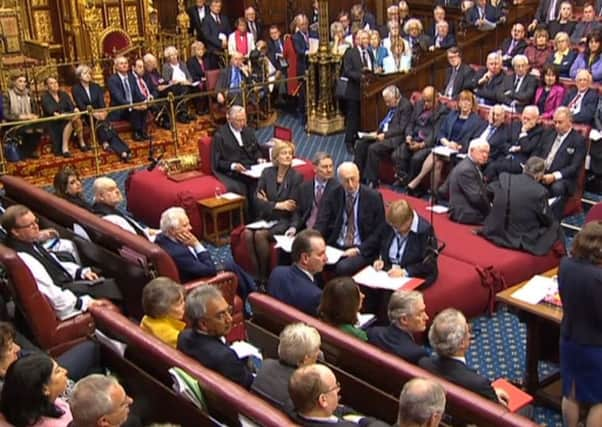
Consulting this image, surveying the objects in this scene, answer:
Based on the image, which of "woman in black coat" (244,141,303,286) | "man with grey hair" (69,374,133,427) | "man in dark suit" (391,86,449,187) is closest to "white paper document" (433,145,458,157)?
"man in dark suit" (391,86,449,187)

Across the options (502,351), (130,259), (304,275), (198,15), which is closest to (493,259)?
(502,351)

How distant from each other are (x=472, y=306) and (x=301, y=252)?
1647 mm

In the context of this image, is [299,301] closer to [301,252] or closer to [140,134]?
[301,252]

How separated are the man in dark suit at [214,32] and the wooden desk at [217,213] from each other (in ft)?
17.6

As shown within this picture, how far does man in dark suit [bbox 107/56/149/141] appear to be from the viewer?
10797 millimetres

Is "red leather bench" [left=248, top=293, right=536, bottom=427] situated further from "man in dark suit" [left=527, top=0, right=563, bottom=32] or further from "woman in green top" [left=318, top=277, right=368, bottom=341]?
"man in dark suit" [left=527, top=0, right=563, bottom=32]

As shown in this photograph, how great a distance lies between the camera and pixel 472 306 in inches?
236

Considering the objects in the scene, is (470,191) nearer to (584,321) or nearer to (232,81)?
(584,321)

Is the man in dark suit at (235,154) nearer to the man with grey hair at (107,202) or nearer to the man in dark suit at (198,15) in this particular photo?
the man with grey hair at (107,202)

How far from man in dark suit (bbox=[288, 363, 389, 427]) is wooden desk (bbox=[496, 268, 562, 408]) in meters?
1.91

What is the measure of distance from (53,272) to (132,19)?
A: 8456mm

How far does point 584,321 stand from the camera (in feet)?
13.5

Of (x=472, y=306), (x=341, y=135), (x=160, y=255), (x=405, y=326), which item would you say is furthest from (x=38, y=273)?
(x=341, y=135)

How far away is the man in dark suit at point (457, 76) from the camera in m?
10.2
